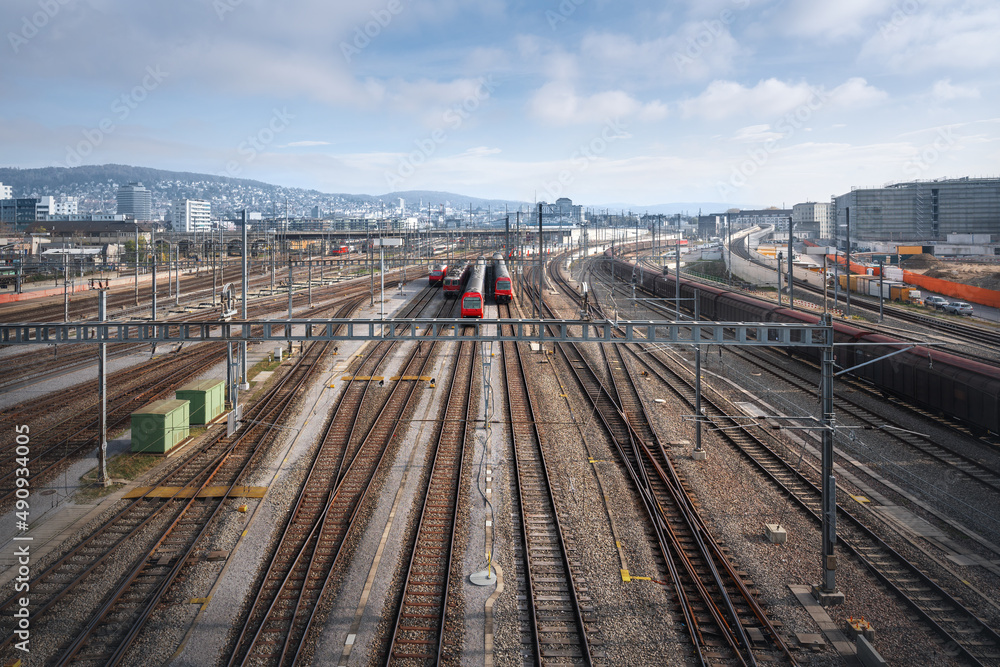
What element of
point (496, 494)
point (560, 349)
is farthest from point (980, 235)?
point (496, 494)

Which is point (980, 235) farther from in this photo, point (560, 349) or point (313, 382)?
point (313, 382)

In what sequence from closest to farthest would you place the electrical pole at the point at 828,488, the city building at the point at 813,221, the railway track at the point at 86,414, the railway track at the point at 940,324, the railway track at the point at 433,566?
1. the railway track at the point at 433,566
2. the electrical pole at the point at 828,488
3. the railway track at the point at 86,414
4. the railway track at the point at 940,324
5. the city building at the point at 813,221

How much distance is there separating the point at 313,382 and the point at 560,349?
12.3 metres

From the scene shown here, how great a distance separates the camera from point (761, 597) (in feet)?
32.6

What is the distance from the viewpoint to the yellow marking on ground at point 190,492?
1363 centimetres

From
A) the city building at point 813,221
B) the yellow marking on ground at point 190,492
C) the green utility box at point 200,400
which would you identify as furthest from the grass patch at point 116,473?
the city building at point 813,221

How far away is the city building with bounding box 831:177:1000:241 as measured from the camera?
10325 cm

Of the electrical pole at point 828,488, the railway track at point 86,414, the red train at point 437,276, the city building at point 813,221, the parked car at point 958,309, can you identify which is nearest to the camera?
the electrical pole at point 828,488

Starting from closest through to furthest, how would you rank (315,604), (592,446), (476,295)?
(315,604), (592,446), (476,295)

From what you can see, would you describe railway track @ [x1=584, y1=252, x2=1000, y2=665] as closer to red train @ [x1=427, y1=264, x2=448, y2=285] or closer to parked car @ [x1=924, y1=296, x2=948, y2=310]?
parked car @ [x1=924, y1=296, x2=948, y2=310]

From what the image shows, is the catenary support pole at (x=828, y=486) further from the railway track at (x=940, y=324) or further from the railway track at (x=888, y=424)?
the railway track at (x=940, y=324)

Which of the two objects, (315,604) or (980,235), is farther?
(980,235)

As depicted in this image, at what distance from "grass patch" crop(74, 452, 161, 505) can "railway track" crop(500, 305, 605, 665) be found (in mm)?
9173

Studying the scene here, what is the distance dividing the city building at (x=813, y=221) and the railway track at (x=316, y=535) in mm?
131761
